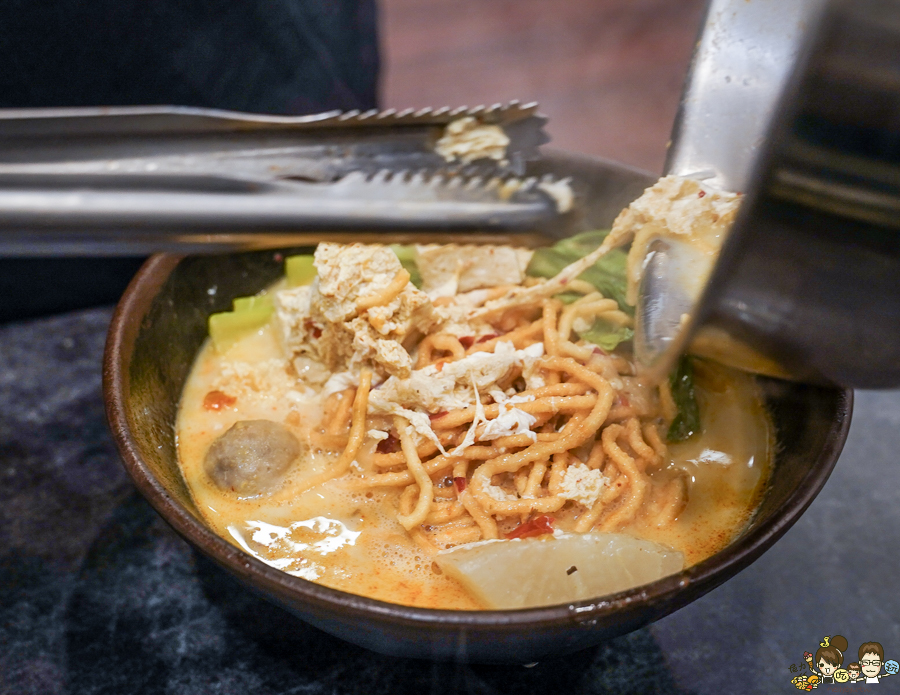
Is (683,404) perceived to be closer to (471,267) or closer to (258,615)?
(471,267)

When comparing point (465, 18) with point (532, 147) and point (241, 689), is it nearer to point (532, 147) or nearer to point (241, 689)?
point (532, 147)

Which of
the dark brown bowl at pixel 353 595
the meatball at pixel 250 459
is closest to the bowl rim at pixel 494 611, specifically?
the dark brown bowl at pixel 353 595

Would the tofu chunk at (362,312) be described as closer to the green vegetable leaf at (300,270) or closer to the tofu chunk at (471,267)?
the tofu chunk at (471,267)

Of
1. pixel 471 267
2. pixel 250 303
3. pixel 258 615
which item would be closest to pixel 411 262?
pixel 471 267

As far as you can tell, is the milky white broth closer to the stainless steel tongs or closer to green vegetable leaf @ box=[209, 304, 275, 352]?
green vegetable leaf @ box=[209, 304, 275, 352]

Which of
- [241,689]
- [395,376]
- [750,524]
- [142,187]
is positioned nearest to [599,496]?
[750,524]

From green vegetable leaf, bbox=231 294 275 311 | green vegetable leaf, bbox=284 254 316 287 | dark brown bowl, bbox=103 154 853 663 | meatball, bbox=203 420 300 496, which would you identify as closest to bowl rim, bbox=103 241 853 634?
dark brown bowl, bbox=103 154 853 663
